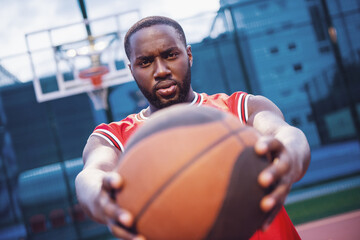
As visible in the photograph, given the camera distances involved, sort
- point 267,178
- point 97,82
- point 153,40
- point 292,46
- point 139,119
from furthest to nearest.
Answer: point 292,46 < point 97,82 < point 139,119 < point 153,40 < point 267,178

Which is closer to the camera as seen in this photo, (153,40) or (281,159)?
(281,159)

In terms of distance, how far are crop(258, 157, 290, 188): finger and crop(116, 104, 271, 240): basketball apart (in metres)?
0.03

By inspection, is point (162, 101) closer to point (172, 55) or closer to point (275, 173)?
point (172, 55)

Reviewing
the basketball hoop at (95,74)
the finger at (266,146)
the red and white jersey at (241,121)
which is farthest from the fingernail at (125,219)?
the basketball hoop at (95,74)

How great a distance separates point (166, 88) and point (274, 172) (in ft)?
2.37

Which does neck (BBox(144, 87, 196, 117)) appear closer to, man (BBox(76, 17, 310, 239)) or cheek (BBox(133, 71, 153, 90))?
man (BBox(76, 17, 310, 239))

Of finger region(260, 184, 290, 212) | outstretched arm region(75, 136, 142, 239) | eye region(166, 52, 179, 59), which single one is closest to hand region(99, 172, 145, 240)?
outstretched arm region(75, 136, 142, 239)

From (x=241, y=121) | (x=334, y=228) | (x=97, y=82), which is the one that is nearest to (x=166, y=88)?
(x=241, y=121)

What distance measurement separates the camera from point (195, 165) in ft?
2.44

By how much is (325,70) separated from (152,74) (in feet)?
23.9

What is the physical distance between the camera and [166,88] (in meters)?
1.32

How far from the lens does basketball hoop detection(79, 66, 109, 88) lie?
5059mm

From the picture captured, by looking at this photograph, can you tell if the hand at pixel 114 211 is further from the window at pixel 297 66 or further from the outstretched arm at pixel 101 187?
the window at pixel 297 66

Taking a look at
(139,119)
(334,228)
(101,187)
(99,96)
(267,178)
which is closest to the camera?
(267,178)
